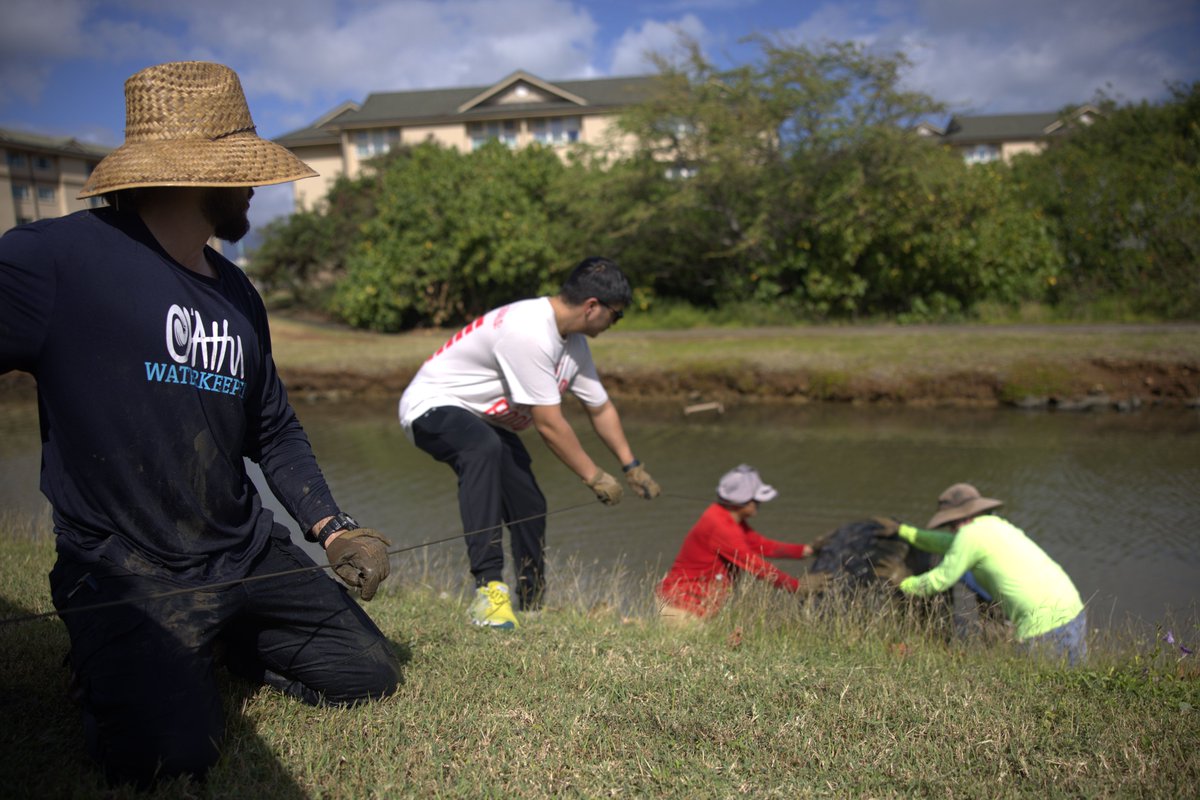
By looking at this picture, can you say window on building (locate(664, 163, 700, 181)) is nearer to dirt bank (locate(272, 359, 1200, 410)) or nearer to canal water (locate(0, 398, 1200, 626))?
dirt bank (locate(272, 359, 1200, 410))

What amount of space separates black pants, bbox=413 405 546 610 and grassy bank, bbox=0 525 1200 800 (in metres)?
0.66

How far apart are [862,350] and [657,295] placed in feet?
28.2

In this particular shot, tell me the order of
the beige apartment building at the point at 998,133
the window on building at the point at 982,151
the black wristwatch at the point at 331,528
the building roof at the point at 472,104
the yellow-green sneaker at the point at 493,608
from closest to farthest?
1. the black wristwatch at the point at 331,528
2. the yellow-green sneaker at the point at 493,608
3. the building roof at the point at 472,104
4. the beige apartment building at the point at 998,133
5. the window on building at the point at 982,151

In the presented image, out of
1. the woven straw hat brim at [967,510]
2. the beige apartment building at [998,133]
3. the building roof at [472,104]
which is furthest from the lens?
the beige apartment building at [998,133]

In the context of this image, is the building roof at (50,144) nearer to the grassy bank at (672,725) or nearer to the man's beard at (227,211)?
the man's beard at (227,211)

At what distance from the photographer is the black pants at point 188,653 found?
2.98m

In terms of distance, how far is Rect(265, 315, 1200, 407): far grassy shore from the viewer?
47.4ft

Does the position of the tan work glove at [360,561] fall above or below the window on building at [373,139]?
below

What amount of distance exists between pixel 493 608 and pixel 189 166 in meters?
2.56

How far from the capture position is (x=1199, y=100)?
25.2 metres

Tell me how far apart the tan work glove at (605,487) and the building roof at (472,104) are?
129 feet

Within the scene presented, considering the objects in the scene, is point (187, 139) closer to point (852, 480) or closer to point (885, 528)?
point (885, 528)

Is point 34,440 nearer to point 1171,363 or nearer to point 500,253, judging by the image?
point 500,253

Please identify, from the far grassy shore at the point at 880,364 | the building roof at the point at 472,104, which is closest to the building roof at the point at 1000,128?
the building roof at the point at 472,104
